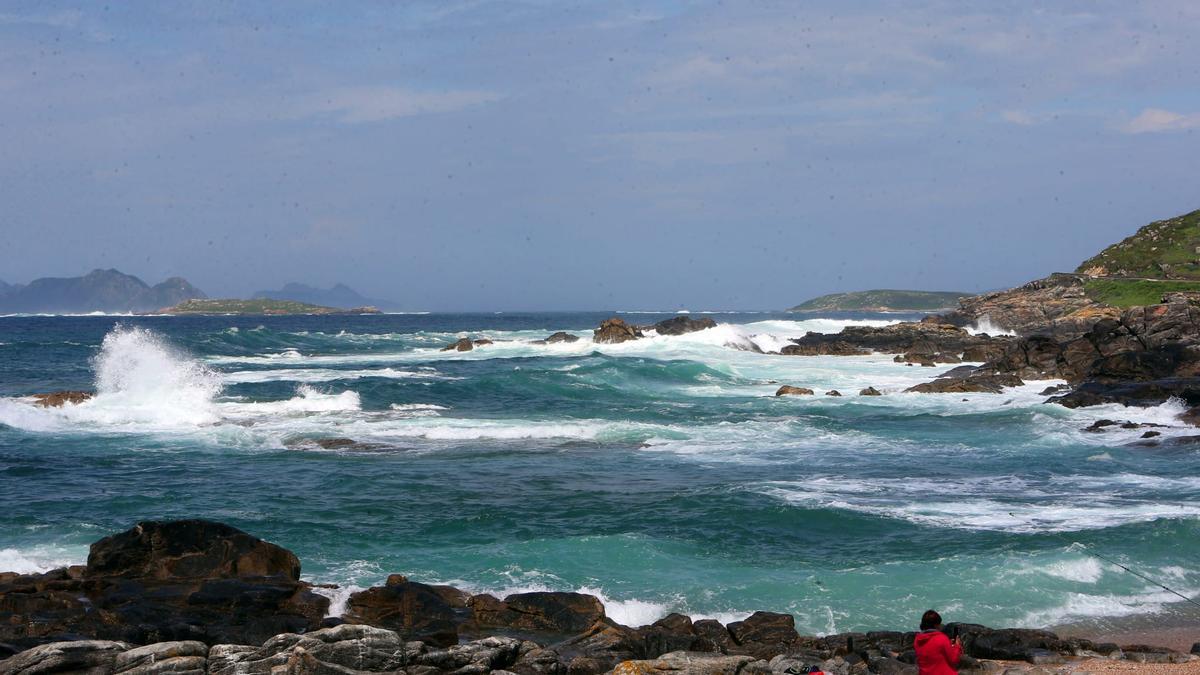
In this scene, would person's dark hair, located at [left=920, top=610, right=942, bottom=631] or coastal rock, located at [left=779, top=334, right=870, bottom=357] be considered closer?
person's dark hair, located at [left=920, top=610, right=942, bottom=631]

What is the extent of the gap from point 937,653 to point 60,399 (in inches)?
1111

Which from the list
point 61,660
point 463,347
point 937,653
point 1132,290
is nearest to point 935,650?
point 937,653

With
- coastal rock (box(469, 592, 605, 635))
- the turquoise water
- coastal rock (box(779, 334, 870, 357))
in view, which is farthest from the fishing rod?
coastal rock (box(779, 334, 870, 357))

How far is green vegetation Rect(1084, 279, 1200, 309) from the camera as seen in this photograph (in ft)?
169

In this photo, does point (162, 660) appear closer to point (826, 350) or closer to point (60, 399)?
point (60, 399)

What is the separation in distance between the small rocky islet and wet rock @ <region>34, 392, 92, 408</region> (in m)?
19.0

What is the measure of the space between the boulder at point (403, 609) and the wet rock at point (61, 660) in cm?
280

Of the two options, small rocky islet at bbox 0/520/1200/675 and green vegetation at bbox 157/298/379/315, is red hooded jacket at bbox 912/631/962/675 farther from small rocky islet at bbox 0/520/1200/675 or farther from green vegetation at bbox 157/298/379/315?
green vegetation at bbox 157/298/379/315

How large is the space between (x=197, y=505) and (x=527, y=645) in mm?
9655

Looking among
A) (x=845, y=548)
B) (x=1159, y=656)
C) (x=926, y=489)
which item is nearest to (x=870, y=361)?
(x=926, y=489)

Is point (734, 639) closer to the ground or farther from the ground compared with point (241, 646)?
closer to the ground

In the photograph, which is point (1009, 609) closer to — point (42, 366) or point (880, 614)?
point (880, 614)

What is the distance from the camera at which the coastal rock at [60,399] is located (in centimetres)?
2931

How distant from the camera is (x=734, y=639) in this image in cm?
1086
